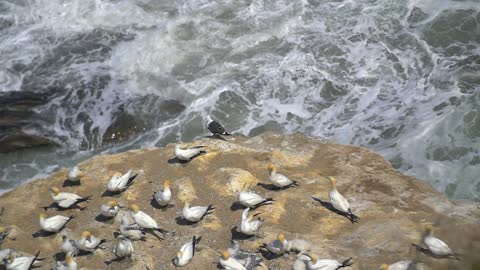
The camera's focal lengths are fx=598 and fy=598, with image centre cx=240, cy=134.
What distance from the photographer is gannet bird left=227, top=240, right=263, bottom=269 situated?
28.7ft

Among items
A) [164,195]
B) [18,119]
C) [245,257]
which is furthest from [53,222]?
[18,119]

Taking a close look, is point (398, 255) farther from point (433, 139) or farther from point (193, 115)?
point (193, 115)

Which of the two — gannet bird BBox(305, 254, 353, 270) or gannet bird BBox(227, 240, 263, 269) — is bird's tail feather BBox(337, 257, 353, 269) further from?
gannet bird BBox(227, 240, 263, 269)

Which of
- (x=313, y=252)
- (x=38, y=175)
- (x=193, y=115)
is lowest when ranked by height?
(x=38, y=175)

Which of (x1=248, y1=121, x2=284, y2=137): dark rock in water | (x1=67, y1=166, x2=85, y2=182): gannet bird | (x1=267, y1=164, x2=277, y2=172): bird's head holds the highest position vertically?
(x1=267, y1=164, x2=277, y2=172): bird's head

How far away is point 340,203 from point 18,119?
9.51 m

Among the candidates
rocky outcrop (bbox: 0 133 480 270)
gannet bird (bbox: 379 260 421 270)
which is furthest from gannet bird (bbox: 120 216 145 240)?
gannet bird (bbox: 379 260 421 270)

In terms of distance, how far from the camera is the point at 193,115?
16141mm

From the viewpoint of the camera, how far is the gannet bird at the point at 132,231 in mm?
9500

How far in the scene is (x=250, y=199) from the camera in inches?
394

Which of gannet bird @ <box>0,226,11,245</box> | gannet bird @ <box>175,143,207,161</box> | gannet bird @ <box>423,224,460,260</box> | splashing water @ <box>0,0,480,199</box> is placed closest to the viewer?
gannet bird @ <box>423,224,460,260</box>

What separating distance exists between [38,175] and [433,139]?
31.3 ft

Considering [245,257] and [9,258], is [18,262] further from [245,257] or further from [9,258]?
[245,257]

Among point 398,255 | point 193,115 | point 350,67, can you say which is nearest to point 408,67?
point 350,67
